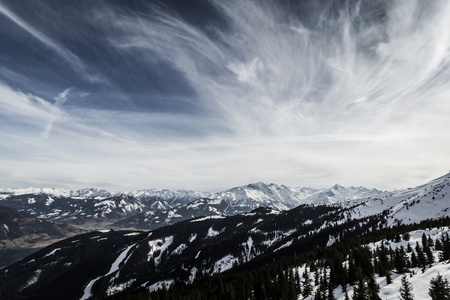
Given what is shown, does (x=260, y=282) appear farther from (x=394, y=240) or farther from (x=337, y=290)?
(x=394, y=240)

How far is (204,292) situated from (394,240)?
10571 centimetres

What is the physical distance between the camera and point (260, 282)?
11156 centimetres

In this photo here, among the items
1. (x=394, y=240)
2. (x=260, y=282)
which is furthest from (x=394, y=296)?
(x=394, y=240)

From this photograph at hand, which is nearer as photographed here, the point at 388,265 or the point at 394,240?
the point at 388,265

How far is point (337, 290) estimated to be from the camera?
7931 cm

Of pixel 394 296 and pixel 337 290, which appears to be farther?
pixel 337 290

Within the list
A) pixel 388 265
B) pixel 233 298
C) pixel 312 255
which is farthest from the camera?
pixel 312 255

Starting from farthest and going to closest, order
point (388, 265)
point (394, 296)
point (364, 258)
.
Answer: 1. point (364, 258)
2. point (388, 265)
3. point (394, 296)

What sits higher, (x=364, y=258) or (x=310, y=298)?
(x=364, y=258)

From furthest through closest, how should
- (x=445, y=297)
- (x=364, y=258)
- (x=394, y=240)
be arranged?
(x=394, y=240) < (x=364, y=258) < (x=445, y=297)

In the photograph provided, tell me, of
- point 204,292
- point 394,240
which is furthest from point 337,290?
point 394,240

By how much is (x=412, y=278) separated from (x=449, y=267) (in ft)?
27.9

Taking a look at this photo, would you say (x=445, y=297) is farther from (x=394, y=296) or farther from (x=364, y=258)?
(x=364, y=258)

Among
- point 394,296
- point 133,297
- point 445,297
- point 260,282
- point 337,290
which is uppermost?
point 445,297
